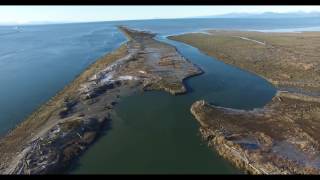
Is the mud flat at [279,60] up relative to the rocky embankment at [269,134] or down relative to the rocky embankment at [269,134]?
up

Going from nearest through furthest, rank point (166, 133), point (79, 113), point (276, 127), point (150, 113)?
point (276, 127), point (166, 133), point (79, 113), point (150, 113)

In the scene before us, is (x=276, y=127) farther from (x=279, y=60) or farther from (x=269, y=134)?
(x=279, y=60)

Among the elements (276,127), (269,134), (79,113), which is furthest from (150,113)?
(276,127)

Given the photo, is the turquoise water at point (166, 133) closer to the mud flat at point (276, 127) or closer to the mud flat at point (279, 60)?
the mud flat at point (276, 127)

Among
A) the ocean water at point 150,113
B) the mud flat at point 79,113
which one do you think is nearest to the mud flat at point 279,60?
the ocean water at point 150,113

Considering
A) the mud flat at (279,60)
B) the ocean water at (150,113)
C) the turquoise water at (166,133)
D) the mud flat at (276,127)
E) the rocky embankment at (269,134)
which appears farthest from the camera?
the mud flat at (279,60)

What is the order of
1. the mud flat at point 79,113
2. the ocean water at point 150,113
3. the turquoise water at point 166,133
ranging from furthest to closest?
the mud flat at point 79,113 < the ocean water at point 150,113 < the turquoise water at point 166,133

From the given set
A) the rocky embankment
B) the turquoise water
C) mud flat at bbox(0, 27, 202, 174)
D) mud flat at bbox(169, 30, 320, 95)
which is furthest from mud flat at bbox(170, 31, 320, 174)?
mud flat at bbox(0, 27, 202, 174)
